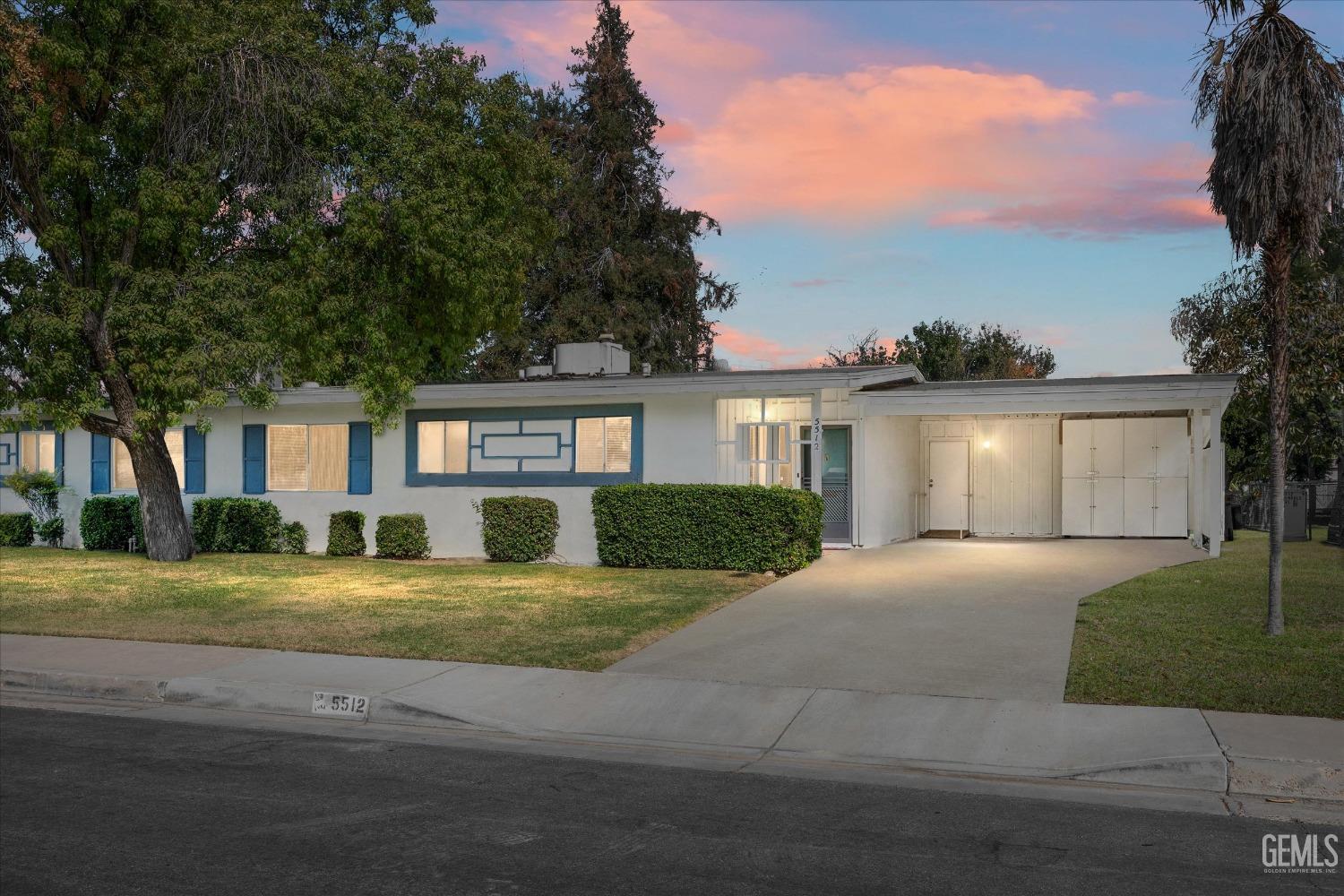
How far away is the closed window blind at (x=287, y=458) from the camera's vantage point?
21438 mm

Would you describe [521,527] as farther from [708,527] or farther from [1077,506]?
[1077,506]

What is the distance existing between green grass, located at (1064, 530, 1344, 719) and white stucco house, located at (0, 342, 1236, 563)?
406 centimetres

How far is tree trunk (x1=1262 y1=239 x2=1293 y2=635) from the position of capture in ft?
34.5

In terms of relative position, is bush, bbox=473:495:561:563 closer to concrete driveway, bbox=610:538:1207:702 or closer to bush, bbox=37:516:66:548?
concrete driveway, bbox=610:538:1207:702

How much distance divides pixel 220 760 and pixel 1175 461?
710 inches

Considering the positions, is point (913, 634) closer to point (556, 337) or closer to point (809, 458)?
point (809, 458)

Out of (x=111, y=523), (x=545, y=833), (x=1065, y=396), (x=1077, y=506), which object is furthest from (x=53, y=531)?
(x=545, y=833)

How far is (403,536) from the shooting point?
64.9ft

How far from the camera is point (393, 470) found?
20.5m

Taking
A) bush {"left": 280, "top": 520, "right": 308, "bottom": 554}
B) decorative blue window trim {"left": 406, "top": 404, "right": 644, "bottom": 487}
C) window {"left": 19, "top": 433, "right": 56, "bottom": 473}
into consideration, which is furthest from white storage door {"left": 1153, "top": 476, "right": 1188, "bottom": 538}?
window {"left": 19, "top": 433, "right": 56, "bottom": 473}

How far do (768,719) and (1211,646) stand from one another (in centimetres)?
465

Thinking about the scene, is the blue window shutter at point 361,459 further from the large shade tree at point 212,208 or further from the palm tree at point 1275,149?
the palm tree at point 1275,149

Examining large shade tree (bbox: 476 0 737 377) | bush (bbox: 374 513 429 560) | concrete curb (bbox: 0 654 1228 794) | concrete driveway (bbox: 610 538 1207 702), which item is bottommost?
concrete curb (bbox: 0 654 1228 794)

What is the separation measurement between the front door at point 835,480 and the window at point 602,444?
333 centimetres
